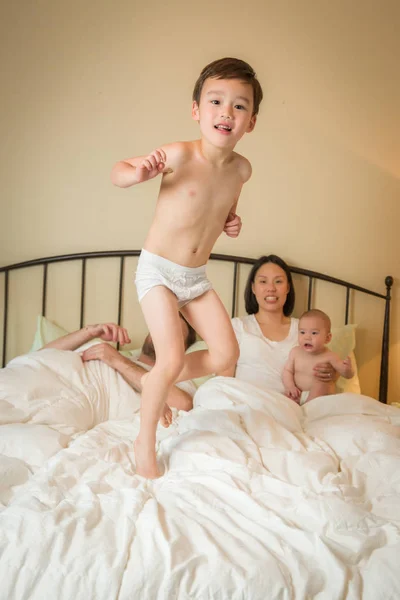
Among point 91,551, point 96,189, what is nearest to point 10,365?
point 96,189

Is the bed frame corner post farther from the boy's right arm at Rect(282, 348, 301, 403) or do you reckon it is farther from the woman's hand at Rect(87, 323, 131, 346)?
the woman's hand at Rect(87, 323, 131, 346)

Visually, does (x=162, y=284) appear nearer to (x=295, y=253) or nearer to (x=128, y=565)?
(x=128, y=565)

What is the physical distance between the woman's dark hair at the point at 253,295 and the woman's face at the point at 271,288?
0.12ft

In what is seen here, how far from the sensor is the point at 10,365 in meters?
2.16

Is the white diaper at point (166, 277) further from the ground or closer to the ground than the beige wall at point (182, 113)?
closer to the ground

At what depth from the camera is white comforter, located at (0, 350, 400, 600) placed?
3.34 feet

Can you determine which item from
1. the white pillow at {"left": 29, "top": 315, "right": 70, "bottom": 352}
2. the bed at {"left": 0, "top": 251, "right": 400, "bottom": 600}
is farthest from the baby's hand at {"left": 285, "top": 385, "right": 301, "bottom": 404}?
the white pillow at {"left": 29, "top": 315, "right": 70, "bottom": 352}

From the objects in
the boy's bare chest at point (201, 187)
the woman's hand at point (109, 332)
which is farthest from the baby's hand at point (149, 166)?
the woman's hand at point (109, 332)

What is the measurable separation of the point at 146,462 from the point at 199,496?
0.23 m

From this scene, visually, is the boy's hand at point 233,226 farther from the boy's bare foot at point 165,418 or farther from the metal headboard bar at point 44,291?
the metal headboard bar at point 44,291

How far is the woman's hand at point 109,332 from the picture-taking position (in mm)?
2270

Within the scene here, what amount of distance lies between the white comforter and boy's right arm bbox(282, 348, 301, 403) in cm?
33

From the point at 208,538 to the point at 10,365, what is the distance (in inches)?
48.5

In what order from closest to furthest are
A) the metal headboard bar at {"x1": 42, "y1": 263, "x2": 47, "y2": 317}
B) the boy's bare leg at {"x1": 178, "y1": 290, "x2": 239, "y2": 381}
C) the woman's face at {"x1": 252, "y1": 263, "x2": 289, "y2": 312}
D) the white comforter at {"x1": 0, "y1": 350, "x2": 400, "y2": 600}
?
Result: the white comforter at {"x1": 0, "y1": 350, "x2": 400, "y2": 600}, the boy's bare leg at {"x1": 178, "y1": 290, "x2": 239, "y2": 381}, the woman's face at {"x1": 252, "y1": 263, "x2": 289, "y2": 312}, the metal headboard bar at {"x1": 42, "y1": 263, "x2": 47, "y2": 317}
